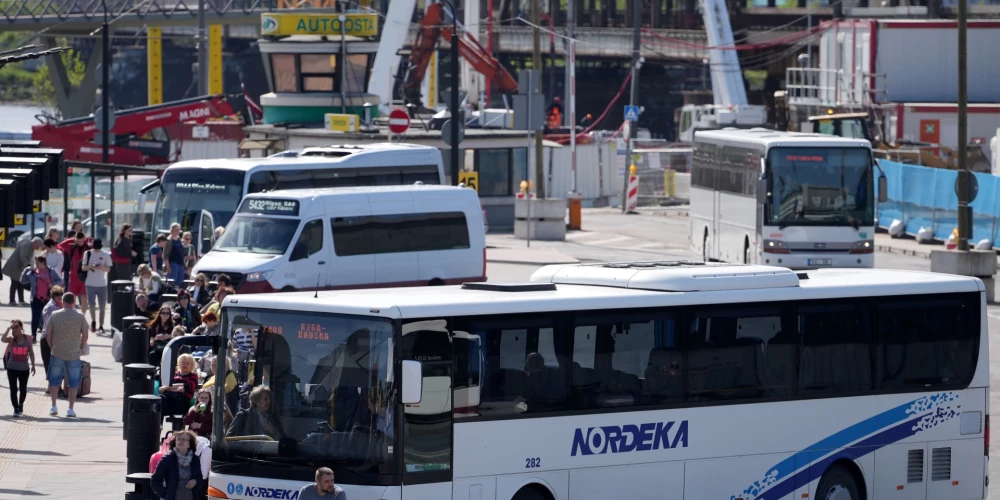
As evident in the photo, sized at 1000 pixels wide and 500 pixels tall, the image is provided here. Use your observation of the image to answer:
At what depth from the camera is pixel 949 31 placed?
187ft

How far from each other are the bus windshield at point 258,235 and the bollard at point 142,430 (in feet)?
37.2

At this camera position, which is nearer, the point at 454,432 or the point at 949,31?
the point at 454,432

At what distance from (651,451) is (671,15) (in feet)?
313

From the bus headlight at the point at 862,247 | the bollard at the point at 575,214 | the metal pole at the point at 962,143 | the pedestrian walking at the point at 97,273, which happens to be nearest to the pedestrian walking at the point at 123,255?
the pedestrian walking at the point at 97,273

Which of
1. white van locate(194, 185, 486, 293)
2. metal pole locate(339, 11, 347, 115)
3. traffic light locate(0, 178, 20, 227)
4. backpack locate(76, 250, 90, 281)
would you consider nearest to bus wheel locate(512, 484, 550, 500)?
traffic light locate(0, 178, 20, 227)

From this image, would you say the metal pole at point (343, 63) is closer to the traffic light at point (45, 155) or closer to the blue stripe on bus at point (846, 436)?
the traffic light at point (45, 155)

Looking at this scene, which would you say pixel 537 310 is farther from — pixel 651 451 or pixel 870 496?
pixel 870 496

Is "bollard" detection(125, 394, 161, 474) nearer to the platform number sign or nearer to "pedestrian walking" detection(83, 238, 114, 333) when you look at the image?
"pedestrian walking" detection(83, 238, 114, 333)

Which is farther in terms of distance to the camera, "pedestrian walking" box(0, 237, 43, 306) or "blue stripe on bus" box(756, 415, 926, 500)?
"pedestrian walking" box(0, 237, 43, 306)

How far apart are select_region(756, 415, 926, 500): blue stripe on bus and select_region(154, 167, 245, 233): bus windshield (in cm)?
1830

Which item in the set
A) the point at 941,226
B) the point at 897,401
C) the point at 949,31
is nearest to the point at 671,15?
the point at 949,31

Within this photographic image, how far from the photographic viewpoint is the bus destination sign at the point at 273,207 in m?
24.5

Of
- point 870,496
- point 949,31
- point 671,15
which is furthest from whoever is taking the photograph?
point 671,15

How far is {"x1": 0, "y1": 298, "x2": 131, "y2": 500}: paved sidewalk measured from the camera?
44.8ft
